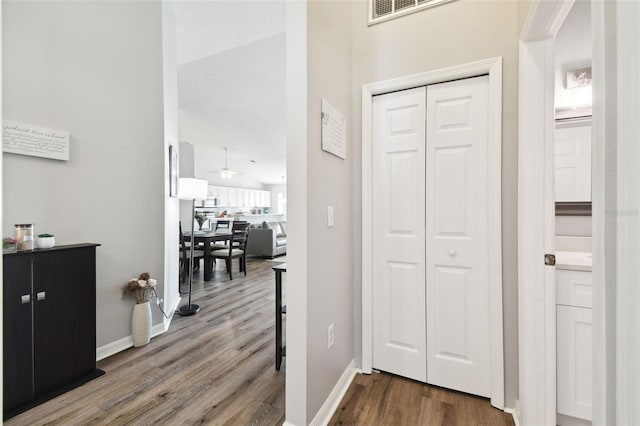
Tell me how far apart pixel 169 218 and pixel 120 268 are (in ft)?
2.66

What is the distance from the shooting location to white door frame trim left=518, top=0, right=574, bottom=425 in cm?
147

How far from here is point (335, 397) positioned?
1.74 m

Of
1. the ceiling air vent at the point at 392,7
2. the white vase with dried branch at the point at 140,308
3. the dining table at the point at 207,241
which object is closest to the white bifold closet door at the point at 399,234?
the ceiling air vent at the point at 392,7

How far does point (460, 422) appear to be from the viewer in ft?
5.21

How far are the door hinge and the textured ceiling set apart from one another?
3.29 m

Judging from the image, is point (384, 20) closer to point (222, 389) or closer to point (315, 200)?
point (315, 200)

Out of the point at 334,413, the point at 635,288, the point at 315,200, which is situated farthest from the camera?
the point at 334,413

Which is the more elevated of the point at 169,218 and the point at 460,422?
the point at 169,218

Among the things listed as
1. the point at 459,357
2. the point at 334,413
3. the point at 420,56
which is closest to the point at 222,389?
the point at 334,413

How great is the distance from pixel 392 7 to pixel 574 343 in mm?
2264

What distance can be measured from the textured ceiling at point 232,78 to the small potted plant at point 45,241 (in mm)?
2646

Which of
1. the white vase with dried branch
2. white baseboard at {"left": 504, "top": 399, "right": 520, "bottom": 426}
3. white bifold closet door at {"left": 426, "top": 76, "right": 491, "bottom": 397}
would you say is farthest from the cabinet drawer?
the white vase with dried branch

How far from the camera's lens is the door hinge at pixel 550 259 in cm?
147

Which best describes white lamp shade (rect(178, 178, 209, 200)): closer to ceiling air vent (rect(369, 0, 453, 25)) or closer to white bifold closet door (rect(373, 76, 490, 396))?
white bifold closet door (rect(373, 76, 490, 396))
